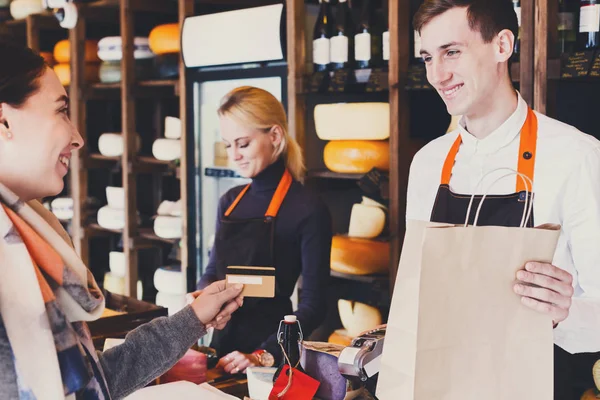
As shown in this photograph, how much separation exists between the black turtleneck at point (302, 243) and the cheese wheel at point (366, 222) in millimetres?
404

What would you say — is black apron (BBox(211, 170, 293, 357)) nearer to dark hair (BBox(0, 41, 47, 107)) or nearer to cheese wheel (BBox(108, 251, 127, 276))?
dark hair (BBox(0, 41, 47, 107))

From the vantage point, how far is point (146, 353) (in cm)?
147

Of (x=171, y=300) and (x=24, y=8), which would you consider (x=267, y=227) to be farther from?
(x=24, y=8)

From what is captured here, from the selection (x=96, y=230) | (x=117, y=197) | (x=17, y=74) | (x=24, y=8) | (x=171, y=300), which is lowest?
(x=171, y=300)

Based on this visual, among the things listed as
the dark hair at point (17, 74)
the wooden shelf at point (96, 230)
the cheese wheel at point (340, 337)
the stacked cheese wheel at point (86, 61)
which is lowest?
the cheese wheel at point (340, 337)

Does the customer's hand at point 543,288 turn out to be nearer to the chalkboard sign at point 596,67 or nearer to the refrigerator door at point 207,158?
the chalkboard sign at point 596,67

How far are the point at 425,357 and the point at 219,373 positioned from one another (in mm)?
867

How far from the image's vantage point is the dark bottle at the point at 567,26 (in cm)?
240

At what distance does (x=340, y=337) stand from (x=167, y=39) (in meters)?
1.83

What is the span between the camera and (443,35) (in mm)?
1740

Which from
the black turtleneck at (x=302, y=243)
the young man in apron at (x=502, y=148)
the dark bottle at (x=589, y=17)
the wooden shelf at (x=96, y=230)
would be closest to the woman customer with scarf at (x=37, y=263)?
the young man in apron at (x=502, y=148)

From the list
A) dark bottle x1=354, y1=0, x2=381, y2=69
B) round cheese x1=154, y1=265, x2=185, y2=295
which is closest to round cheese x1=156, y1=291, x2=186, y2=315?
round cheese x1=154, y1=265, x2=185, y2=295

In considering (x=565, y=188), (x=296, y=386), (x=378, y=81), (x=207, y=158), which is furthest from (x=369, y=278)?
(x=296, y=386)

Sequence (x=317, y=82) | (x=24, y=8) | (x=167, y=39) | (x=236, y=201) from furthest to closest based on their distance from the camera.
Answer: (x=24, y=8)
(x=167, y=39)
(x=317, y=82)
(x=236, y=201)
